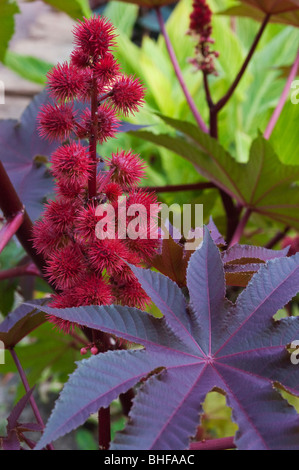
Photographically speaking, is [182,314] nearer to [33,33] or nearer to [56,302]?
[56,302]

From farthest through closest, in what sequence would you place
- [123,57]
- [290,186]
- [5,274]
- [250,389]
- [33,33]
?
1. [33,33]
2. [123,57]
3. [290,186]
4. [5,274]
5. [250,389]

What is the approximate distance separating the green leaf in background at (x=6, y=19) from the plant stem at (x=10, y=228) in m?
0.29

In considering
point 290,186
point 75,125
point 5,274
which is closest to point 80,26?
point 75,125

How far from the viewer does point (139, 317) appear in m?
0.35

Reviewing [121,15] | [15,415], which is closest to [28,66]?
[121,15]

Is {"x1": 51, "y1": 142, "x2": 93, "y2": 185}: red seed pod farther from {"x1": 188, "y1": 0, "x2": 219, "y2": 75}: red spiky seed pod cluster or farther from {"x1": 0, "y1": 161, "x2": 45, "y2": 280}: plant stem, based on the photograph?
{"x1": 188, "y1": 0, "x2": 219, "y2": 75}: red spiky seed pod cluster

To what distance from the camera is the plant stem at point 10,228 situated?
41 centimetres

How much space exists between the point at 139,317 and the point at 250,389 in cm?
9

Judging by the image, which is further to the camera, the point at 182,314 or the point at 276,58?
the point at 276,58

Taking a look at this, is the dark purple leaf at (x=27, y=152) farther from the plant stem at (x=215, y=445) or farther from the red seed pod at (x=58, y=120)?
the plant stem at (x=215, y=445)

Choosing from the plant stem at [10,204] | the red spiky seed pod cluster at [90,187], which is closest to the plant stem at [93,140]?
the red spiky seed pod cluster at [90,187]

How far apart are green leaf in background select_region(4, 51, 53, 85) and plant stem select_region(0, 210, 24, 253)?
1.24 meters

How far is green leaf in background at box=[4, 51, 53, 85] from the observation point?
1579mm

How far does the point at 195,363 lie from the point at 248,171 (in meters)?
0.37
